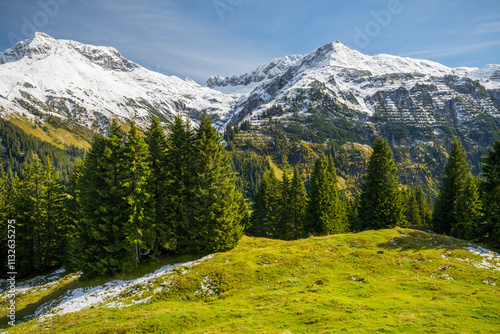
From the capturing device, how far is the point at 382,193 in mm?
47375

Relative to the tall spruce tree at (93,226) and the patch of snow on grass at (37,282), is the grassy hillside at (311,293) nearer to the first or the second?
the tall spruce tree at (93,226)

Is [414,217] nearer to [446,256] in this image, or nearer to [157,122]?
[446,256]

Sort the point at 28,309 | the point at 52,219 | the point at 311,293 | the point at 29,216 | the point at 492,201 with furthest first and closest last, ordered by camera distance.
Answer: the point at 52,219
the point at 29,216
the point at 492,201
the point at 28,309
the point at 311,293

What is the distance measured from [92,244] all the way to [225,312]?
69.5 ft

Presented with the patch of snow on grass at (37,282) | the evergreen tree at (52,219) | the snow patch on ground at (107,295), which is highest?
the evergreen tree at (52,219)

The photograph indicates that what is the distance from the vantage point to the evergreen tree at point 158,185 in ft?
111

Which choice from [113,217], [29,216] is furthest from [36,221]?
[113,217]

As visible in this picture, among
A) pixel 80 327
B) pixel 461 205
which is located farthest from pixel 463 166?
pixel 80 327

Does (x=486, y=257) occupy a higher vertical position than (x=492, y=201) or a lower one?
lower

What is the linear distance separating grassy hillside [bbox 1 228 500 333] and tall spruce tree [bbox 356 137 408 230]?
1128cm

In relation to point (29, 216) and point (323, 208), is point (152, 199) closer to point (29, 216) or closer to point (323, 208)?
point (323, 208)

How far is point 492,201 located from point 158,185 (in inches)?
1795

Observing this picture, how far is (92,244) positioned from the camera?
104ft

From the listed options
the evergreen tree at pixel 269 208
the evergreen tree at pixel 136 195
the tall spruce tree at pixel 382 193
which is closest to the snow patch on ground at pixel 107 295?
the evergreen tree at pixel 136 195
